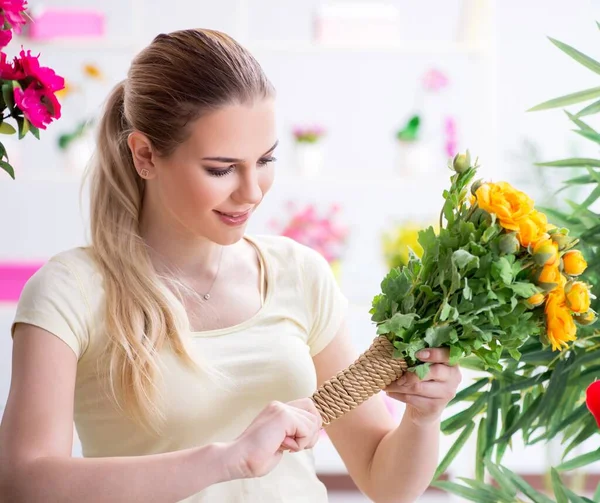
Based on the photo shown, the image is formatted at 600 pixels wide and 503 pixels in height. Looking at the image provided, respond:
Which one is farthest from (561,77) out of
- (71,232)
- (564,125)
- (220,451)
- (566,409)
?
(220,451)

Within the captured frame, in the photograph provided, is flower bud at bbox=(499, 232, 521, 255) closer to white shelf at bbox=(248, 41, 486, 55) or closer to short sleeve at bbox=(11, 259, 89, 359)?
short sleeve at bbox=(11, 259, 89, 359)

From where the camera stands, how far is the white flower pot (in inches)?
141

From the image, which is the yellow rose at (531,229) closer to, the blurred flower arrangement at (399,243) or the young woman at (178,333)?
the young woman at (178,333)

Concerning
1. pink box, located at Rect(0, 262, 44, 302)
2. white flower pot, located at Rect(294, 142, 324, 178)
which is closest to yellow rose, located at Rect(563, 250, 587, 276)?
white flower pot, located at Rect(294, 142, 324, 178)

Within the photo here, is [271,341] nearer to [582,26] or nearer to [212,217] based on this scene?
[212,217]

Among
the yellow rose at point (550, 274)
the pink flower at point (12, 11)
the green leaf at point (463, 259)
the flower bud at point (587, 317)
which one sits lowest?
the flower bud at point (587, 317)

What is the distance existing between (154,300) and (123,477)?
0.33 metres

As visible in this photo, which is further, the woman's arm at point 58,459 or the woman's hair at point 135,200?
the woman's hair at point 135,200

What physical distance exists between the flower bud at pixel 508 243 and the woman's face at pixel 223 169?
41 cm

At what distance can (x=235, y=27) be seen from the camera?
13.7 feet

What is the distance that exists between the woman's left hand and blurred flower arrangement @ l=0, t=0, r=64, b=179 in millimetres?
569

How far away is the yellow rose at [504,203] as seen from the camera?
1010mm

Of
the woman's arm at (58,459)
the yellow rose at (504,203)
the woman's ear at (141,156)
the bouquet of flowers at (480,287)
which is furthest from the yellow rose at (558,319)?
the woman's ear at (141,156)

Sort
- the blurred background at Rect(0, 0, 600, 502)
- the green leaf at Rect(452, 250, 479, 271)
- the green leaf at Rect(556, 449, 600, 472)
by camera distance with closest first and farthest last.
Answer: the green leaf at Rect(452, 250, 479, 271) < the green leaf at Rect(556, 449, 600, 472) < the blurred background at Rect(0, 0, 600, 502)
